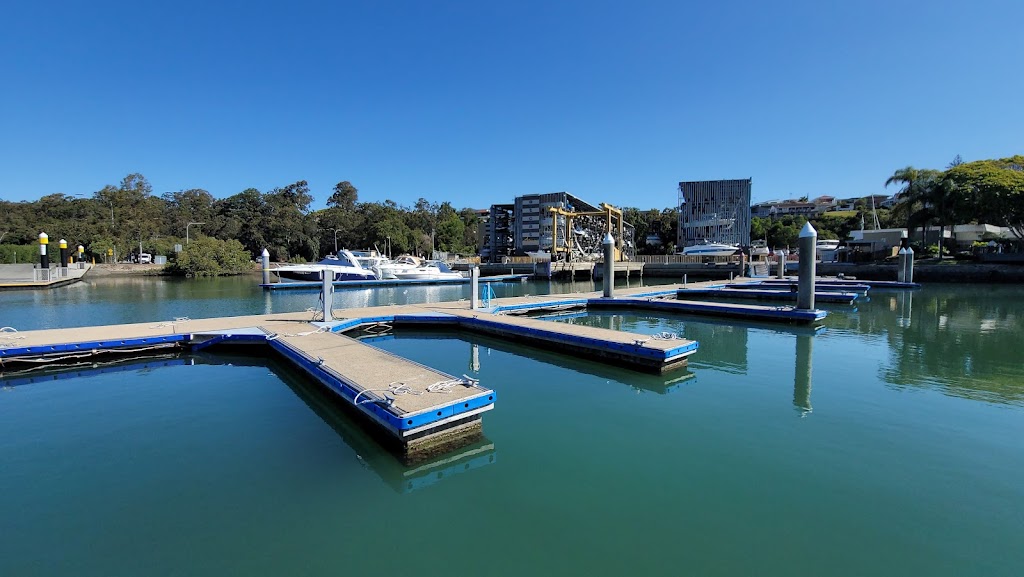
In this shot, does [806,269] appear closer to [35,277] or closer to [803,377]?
[803,377]

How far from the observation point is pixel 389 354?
30.8 ft

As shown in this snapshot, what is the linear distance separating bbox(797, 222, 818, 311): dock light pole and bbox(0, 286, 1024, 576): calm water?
268 inches

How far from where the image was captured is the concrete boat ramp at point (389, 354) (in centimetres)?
642

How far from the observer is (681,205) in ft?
221

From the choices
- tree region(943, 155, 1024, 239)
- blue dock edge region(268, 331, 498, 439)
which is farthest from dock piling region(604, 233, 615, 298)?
tree region(943, 155, 1024, 239)

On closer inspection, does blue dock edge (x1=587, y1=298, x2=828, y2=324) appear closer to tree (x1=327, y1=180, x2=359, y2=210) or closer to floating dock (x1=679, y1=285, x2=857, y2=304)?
floating dock (x1=679, y1=285, x2=857, y2=304)

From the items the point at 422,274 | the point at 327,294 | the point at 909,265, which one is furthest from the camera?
the point at 422,274

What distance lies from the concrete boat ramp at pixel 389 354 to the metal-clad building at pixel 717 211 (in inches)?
1912

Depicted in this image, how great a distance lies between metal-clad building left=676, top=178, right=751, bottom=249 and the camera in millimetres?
62906

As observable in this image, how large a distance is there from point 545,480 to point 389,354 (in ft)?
15.6

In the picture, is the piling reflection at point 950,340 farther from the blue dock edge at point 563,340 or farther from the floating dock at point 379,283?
the floating dock at point 379,283

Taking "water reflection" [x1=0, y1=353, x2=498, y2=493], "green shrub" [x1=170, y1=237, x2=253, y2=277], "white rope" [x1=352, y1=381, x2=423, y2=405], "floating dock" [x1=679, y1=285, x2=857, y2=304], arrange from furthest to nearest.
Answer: "green shrub" [x1=170, y1=237, x2=253, y2=277] → "floating dock" [x1=679, y1=285, x2=857, y2=304] → "white rope" [x1=352, y1=381, x2=423, y2=405] → "water reflection" [x1=0, y1=353, x2=498, y2=493]

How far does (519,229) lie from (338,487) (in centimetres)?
6430

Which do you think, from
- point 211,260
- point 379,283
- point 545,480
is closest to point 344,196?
point 211,260
